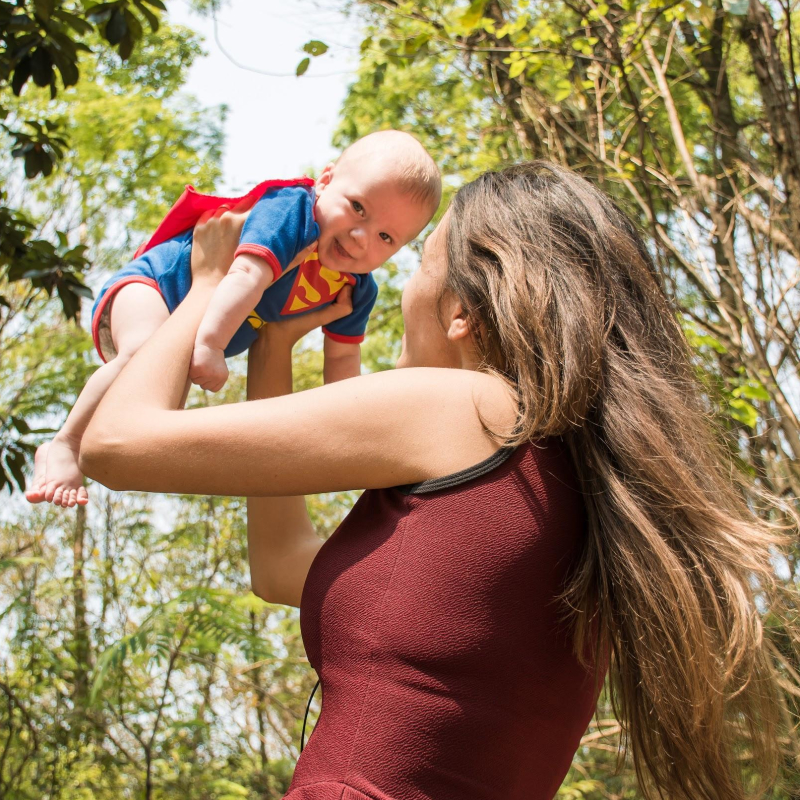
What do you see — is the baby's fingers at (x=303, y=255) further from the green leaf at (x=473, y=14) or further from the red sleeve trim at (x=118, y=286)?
the green leaf at (x=473, y=14)

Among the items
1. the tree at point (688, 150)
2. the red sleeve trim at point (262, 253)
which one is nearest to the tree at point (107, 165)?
the tree at point (688, 150)

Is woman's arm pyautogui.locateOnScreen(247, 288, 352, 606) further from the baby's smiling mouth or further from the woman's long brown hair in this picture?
the woman's long brown hair

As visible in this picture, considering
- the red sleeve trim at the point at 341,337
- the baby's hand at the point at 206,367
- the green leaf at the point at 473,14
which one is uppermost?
the green leaf at the point at 473,14

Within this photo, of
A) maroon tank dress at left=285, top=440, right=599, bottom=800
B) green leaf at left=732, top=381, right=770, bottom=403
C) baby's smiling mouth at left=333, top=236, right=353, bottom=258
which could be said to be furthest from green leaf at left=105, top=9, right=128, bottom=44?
green leaf at left=732, top=381, right=770, bottom=403

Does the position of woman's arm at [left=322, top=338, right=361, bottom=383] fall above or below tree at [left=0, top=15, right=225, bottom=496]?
below

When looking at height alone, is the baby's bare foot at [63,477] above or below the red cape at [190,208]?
below

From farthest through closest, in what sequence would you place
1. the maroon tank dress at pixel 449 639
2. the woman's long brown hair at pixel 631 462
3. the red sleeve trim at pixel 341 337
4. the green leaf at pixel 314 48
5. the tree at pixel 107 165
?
1. the tree at pixel 107 165
2. the green leaf at pixel 314 48
3. the red sleeve trim at pixel 341 337
4. the woman's long brown hair at pixel 631 462
5. the maroon tank dress at pixel 449 639

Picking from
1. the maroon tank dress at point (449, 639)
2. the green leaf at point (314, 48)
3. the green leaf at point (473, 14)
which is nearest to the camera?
the maroon tank dress at point (449, 639)

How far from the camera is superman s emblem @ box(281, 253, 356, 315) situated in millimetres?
1907

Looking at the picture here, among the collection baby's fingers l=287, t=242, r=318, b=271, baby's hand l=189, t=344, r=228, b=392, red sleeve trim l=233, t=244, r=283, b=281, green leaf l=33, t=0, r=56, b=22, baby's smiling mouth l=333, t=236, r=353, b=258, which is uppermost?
green leaf l=33, t=0, r=56, b=22

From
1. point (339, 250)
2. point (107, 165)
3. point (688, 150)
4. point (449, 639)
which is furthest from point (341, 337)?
point (107, 165)

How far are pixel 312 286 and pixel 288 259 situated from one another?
19cm

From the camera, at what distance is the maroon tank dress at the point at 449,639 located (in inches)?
42.8

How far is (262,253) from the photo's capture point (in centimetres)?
168
